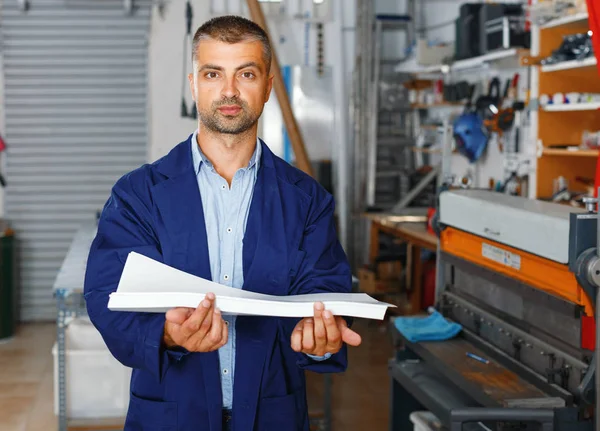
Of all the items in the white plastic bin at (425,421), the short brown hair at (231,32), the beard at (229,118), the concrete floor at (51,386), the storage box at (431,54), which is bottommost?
the concrete floor at (51,386)

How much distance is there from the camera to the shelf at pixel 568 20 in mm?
4781

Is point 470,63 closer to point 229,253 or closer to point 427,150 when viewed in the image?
point 427,150

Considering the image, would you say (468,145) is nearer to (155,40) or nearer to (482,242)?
(155,40)

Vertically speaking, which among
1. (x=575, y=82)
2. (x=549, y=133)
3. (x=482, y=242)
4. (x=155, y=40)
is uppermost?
(x=155, y=40)

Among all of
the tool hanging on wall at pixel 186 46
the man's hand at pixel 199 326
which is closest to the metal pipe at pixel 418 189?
the tool hanging on wall at pixel 186 46

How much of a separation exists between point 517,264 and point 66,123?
530 centimetres

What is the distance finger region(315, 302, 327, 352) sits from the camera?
5.66 ft

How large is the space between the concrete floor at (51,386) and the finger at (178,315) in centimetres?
313

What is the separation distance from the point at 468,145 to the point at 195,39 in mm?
4775

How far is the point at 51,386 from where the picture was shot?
5445mm

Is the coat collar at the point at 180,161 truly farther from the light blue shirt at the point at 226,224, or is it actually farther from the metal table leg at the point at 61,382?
the metal table leg at the point at 61,382

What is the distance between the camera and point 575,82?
214 inches

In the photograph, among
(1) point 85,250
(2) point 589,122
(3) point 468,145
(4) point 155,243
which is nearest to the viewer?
(4) point 155,243

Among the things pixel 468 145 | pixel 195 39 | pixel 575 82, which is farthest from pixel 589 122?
pixel 195 39
